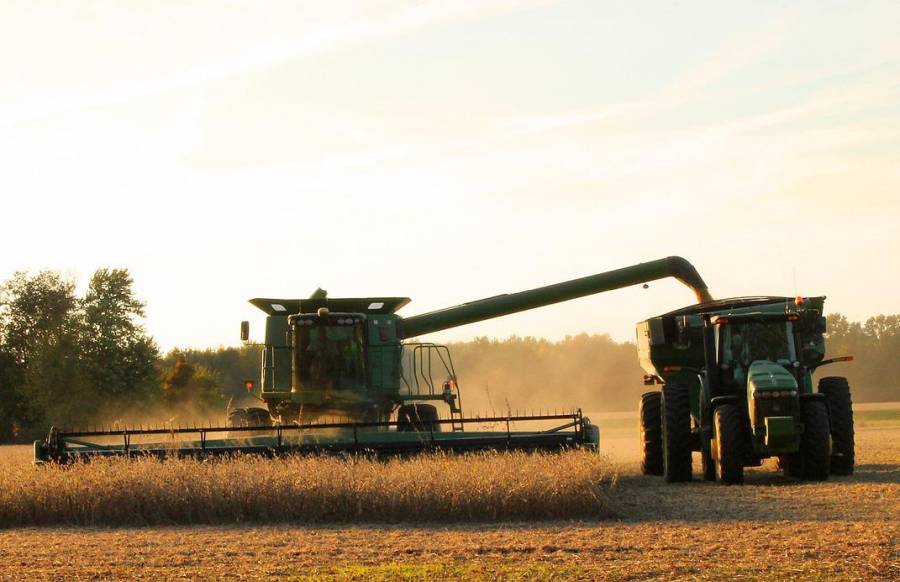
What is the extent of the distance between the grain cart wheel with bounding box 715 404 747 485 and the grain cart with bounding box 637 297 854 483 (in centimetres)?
1

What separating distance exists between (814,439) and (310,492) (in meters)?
5.53

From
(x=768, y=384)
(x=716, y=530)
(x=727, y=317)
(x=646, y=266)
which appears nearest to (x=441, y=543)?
(x=716, y=530)

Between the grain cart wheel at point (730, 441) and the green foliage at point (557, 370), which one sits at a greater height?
the green foliage at point (557, 370)

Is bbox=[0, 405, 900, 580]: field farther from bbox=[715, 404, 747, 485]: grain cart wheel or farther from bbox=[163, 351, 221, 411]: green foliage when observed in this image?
bbox=[163, 351, 221, 411]: green foliage

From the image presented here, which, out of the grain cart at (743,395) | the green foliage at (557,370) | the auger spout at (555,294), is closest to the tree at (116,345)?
the green foliage at (557,370)

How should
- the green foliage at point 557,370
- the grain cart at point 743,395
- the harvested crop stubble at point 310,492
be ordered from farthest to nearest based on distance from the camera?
the green foliage at point 557,370, the grain cart at point 743,395, the harvested crop stubble at point 310,492

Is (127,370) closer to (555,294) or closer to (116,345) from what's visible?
(116,345)

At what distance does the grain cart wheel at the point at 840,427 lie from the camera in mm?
15164

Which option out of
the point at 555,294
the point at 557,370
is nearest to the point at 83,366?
the point at 557,370

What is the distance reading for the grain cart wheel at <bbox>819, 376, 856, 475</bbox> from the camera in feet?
49.8

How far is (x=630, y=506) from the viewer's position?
41.1 feet

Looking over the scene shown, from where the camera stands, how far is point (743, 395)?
14.9 metres

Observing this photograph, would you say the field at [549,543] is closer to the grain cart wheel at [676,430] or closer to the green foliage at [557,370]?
the grain cart wheel at [676,430]

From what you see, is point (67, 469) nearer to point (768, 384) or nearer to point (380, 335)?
point (380, 335)
